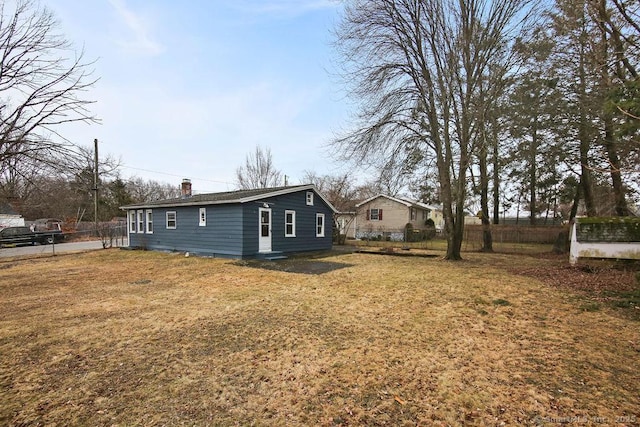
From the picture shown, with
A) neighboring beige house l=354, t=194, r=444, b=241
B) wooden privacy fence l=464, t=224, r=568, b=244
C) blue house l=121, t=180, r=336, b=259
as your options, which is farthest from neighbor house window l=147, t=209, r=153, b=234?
wooden privacy fence l=464, t=224, r=568, b=244

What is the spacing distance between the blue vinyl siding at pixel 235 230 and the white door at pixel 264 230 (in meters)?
0.20

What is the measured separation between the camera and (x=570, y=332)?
4680mm

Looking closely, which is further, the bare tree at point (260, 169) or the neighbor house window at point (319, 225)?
the bare tree at point (260, 169)

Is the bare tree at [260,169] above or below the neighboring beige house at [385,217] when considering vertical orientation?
above

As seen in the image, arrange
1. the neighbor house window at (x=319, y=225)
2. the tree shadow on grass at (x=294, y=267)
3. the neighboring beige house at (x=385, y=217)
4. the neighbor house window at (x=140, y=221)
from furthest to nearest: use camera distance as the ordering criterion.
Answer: the neighboring beige house at (x=385, y=217), the neighbor house window at (x=140, y=221), the neighbor house window at (x=319, y=225), the tree shadow on grass at (x=294, y=267)

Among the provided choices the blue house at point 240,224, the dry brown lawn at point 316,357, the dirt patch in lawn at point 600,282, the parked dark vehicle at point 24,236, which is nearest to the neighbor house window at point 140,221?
the blue house at point 240,224

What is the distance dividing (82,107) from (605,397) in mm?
7484

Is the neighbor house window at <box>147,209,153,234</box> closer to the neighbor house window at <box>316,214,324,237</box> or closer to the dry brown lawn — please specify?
the neighbor house window at <box>316,214,324,237</box>

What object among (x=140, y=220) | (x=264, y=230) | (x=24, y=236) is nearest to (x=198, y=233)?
(x=264, y=230)

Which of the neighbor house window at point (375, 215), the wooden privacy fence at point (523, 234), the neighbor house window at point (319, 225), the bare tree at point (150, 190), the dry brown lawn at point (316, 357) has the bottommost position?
the dry brown lawn at point (316, 357)

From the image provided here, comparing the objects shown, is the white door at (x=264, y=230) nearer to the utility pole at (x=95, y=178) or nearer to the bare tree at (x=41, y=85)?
the utility pole at (x=95, y=178)

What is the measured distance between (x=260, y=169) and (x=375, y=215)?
44.1ft

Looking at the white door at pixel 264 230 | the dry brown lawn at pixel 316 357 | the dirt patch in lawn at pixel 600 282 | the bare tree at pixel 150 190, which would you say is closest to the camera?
the dry brown lawn at pixel 316 357

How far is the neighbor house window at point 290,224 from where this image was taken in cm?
1529
